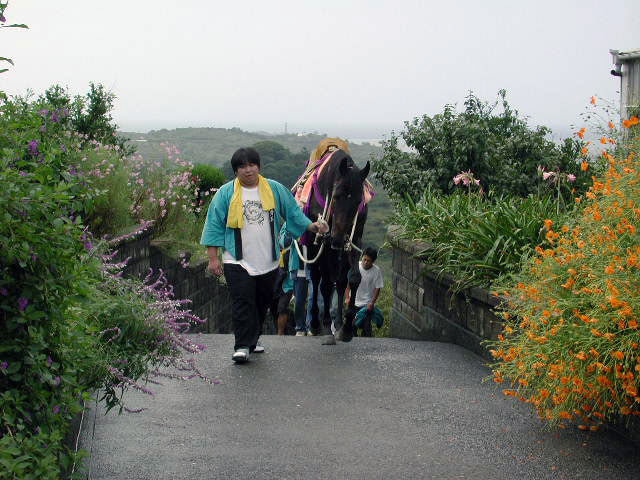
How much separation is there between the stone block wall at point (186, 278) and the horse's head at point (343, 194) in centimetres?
313

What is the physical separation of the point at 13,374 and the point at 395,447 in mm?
2977

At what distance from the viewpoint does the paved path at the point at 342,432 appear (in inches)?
218

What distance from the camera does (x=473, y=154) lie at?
1550 cm

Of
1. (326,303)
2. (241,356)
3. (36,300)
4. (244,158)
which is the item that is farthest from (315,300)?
(36,300)

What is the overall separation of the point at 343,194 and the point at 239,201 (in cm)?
125

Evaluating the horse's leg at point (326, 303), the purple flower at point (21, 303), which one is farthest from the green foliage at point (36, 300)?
the horse's leg at point (326, 303)

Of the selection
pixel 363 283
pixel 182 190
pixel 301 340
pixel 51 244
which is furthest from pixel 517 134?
pixel 51 244

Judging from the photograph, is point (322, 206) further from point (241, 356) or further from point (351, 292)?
point (241, 356)

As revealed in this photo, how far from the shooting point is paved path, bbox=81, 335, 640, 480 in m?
5.55

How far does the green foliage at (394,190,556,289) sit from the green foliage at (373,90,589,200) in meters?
4.48

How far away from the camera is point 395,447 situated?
6000 mm

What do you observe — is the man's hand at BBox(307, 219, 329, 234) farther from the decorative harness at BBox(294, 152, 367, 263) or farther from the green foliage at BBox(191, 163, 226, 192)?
the green foliage at BBox(191, 163, 226, 192)

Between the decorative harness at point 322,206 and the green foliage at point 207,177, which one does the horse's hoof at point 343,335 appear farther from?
the green foliage at point 207,177

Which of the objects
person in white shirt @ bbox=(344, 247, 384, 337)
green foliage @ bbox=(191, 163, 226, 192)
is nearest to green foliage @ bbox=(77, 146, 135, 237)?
person in white shirt @ bbox=(344, 247, 384, 337)
